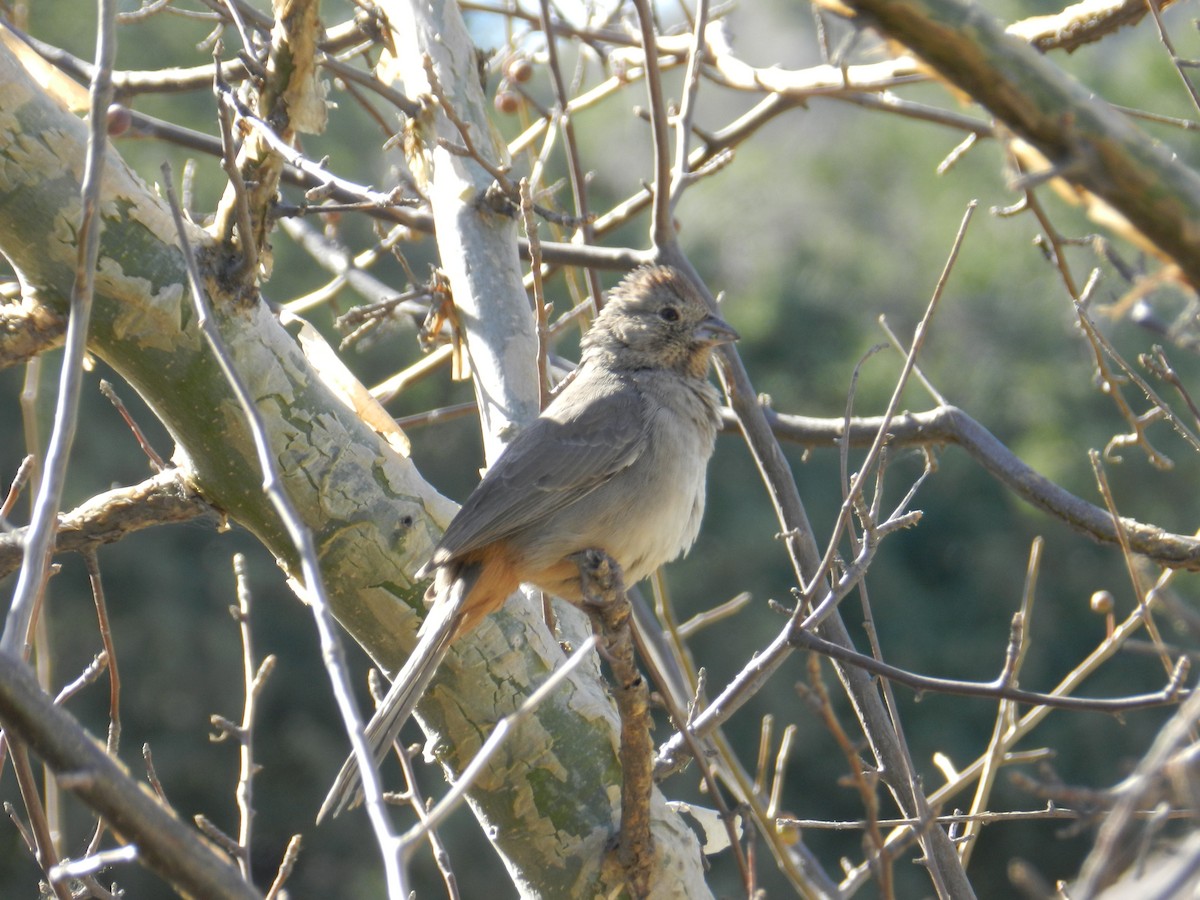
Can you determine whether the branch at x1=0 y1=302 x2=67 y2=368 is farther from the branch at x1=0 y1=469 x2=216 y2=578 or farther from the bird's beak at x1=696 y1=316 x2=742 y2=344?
the bird's beak at x1=696 y1=316 x2=742 y2=344

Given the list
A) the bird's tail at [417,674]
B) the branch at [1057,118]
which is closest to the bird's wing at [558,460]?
the bird's tail at [417,674]

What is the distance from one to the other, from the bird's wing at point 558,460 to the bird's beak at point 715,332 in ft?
1.06

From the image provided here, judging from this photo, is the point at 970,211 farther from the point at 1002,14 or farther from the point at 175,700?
the point at 1002,14

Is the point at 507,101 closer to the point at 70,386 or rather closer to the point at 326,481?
the point at 326,481

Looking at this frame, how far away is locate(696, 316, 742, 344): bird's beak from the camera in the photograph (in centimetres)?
424

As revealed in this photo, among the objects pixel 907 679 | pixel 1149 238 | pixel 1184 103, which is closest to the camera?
pixel 1149 238

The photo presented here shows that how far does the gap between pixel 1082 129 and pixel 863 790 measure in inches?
39.9

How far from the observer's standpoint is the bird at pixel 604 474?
3.33 metres

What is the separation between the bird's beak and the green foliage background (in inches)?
175

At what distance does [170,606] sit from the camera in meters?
10.3

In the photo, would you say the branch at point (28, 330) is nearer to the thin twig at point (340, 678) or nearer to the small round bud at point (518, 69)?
the thin twig at point (340, 678)

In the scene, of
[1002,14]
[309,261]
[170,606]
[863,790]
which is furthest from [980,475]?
[863,790]

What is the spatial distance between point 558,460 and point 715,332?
2.60ft

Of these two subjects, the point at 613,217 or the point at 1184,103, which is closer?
the point at 613,217
